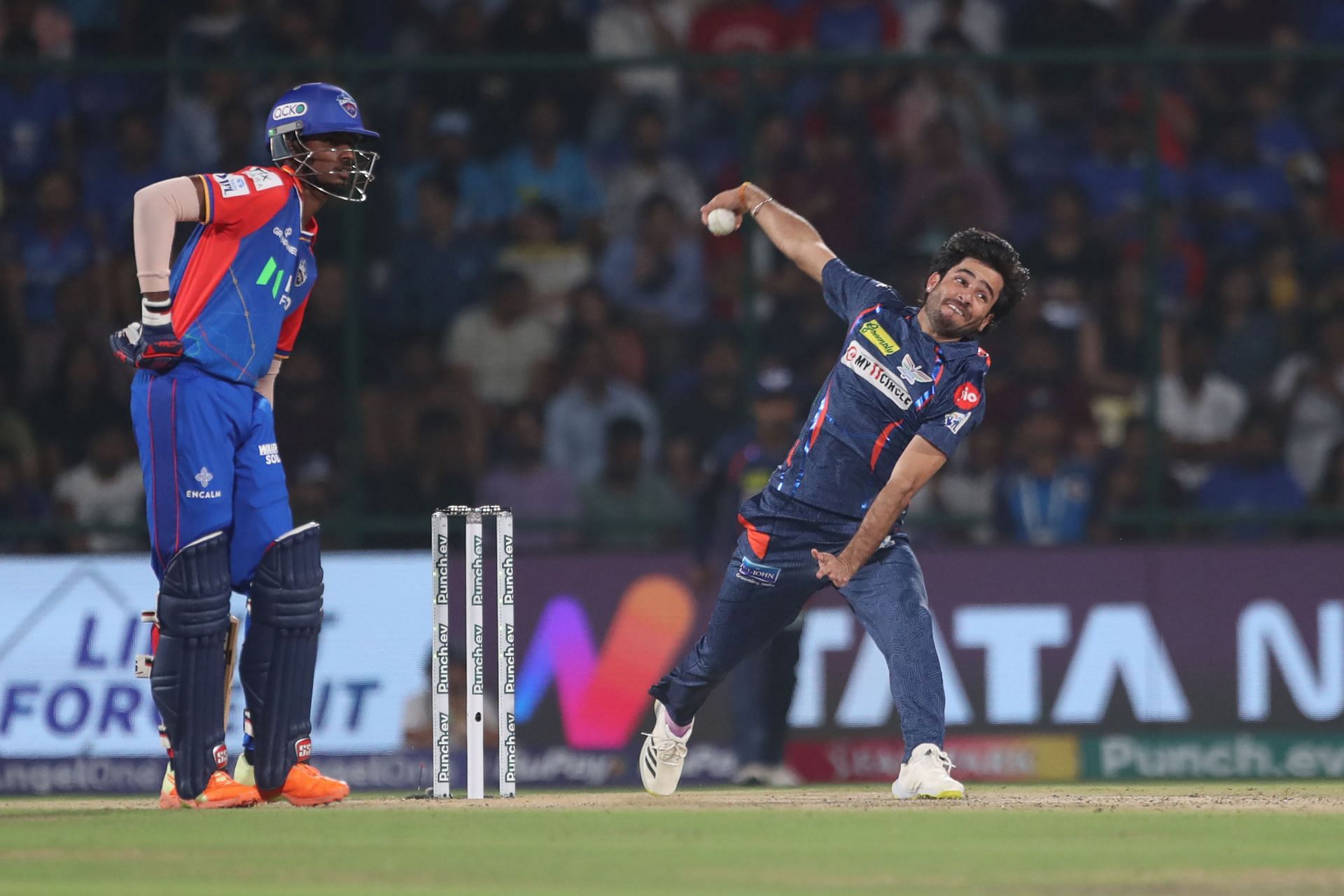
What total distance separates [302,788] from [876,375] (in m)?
2.45

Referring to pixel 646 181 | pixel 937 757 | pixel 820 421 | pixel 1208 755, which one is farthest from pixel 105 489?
pixel 937 757

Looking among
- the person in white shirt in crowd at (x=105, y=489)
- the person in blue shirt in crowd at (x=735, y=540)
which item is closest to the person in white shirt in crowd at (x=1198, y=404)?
the person in blue shirt in crowd at (x=735, y=540)

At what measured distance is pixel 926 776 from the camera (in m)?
7.61

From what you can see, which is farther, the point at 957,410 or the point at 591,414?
the point at 591,414

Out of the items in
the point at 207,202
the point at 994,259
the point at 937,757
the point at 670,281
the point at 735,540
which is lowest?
the point at 937,757

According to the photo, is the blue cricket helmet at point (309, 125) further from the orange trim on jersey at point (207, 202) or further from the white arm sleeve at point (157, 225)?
the white arm sleeve at point (157, 225)

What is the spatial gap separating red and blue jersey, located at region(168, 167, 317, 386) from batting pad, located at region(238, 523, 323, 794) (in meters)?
0.63

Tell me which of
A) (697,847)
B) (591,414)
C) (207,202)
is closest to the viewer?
(697,847)

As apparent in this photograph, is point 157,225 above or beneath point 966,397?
above

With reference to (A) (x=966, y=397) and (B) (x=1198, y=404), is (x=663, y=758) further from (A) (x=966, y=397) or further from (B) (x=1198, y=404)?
(B) (x=1198, y=404)

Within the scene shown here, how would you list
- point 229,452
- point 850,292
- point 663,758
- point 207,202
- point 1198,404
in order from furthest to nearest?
point 1198,404 → point 663,758 → point 850,292 → point 229,452 → point 207,202

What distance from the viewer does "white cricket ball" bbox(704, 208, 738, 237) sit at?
7.88 m

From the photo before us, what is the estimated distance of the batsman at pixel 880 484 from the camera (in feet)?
25.0

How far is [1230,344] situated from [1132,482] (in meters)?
1.28
